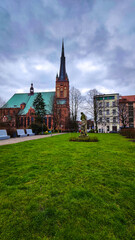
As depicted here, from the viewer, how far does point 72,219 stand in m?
1.52

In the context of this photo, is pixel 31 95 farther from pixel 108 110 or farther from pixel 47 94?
pixel 108 110

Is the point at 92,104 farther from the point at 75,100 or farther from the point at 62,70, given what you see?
the point at 62,70

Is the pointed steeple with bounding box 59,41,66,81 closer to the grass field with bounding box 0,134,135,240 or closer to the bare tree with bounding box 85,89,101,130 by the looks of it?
the bare tree with bounding box 85,89,101,130

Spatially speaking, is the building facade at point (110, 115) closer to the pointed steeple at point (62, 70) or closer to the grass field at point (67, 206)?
the pointed steeple at point (62, 70)

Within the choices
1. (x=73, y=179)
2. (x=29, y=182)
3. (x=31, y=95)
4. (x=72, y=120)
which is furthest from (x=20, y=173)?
(x=31, y=95)

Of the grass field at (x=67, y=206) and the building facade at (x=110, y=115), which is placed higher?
the building facade at (x=110, y=115)

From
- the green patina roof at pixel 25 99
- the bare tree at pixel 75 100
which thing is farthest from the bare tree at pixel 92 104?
the green patina roof at pixel 25 99

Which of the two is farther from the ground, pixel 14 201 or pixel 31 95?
pixel 31 95

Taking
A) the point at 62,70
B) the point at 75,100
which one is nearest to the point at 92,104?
the point at 75,100

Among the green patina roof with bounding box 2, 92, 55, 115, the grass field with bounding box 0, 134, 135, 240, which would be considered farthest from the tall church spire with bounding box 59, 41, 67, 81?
the grass field with bounding box 0, 134, 135, 240

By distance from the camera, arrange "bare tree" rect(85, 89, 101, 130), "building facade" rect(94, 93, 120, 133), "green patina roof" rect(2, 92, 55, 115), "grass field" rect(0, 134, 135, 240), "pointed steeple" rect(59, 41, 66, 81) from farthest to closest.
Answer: "pointed steeple" rect(59, 41, 66, 81), "green patina roof" rect(2, 92, 55, 115), "building facade" rect(94, 93, 120, 133), "bare tree" rect(85, 89, 101, 130), "grass field" rect(0, 134, 135, 240)

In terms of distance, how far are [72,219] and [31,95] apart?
61909mm

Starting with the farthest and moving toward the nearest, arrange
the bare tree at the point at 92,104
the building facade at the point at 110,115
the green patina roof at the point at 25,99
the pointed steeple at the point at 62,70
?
the pointed steeple at the point at 62,70 → the green patina roof at the point at 25,99 → the building facade at the point at 110,115 → the bare tree at the point at 92,104

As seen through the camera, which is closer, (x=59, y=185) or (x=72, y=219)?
(x=72, y=219)
